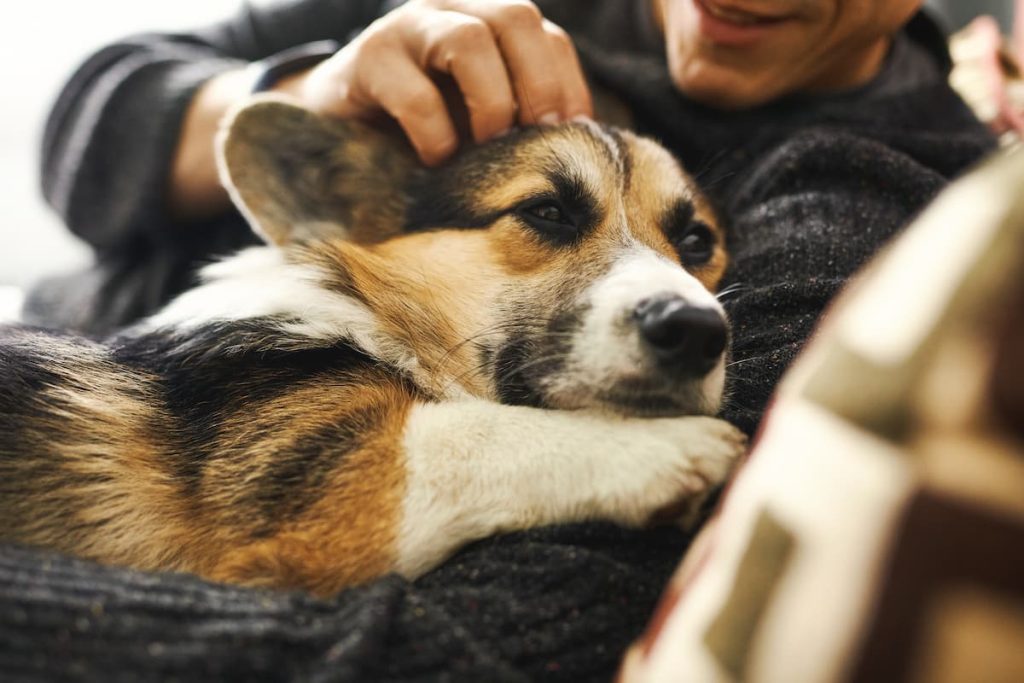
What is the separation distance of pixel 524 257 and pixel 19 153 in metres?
3.14

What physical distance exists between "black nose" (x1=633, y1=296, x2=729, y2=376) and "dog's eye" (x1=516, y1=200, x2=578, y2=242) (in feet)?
1.31

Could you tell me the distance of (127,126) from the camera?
2127 mm

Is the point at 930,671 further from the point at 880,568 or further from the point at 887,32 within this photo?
the point at 887,32

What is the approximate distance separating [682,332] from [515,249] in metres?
0.49

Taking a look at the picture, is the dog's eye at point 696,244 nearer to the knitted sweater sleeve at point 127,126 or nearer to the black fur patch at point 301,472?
the black fur patch at point 301,472

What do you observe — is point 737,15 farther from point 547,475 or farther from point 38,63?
point 38,63

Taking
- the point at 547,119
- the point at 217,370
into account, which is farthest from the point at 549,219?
the point at 217,370

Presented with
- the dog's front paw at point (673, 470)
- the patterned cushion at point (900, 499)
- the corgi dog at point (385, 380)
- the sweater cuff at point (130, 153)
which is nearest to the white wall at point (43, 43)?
the sweater cuff at point (130, 153)

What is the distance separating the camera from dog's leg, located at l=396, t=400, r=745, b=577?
103 centimetres

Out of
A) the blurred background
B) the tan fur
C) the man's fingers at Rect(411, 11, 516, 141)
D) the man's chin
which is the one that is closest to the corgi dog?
the tan fur

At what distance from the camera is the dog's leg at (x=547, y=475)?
1.03m

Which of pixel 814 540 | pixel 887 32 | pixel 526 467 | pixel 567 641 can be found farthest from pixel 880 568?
pixel 887 32

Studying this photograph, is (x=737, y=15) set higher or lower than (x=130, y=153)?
higher

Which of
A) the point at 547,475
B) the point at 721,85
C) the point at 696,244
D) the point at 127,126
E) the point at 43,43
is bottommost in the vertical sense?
the point at 696,244
